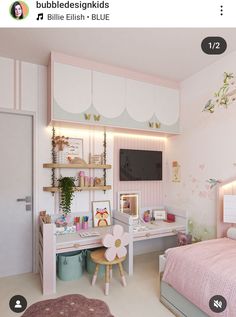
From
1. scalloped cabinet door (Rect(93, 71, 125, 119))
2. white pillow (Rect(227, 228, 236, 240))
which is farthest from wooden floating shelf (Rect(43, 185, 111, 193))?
white pillow (Rect(227, 228, 236, 240))

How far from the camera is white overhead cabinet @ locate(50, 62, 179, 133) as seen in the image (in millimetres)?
2430

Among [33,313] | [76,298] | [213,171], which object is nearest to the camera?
[33,313]

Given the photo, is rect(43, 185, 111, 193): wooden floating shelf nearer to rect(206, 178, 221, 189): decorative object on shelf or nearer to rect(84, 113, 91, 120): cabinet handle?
rect(84, 113, 91, 120): cabinet handle

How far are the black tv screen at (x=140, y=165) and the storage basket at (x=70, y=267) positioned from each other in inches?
47.1

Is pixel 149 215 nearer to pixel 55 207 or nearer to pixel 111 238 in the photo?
pixel 111 238

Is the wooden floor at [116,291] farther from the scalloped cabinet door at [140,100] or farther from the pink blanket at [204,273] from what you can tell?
the scalloped cabinet door at [140,100]

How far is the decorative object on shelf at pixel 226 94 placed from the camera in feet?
8.10

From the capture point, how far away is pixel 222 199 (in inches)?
98.3

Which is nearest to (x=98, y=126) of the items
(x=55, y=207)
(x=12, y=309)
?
(x=55, y=207)

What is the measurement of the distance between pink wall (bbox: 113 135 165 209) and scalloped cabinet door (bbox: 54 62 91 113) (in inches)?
31.8

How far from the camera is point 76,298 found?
2.10 metres

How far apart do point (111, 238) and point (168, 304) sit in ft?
2.55

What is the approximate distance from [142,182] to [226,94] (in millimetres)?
1645
